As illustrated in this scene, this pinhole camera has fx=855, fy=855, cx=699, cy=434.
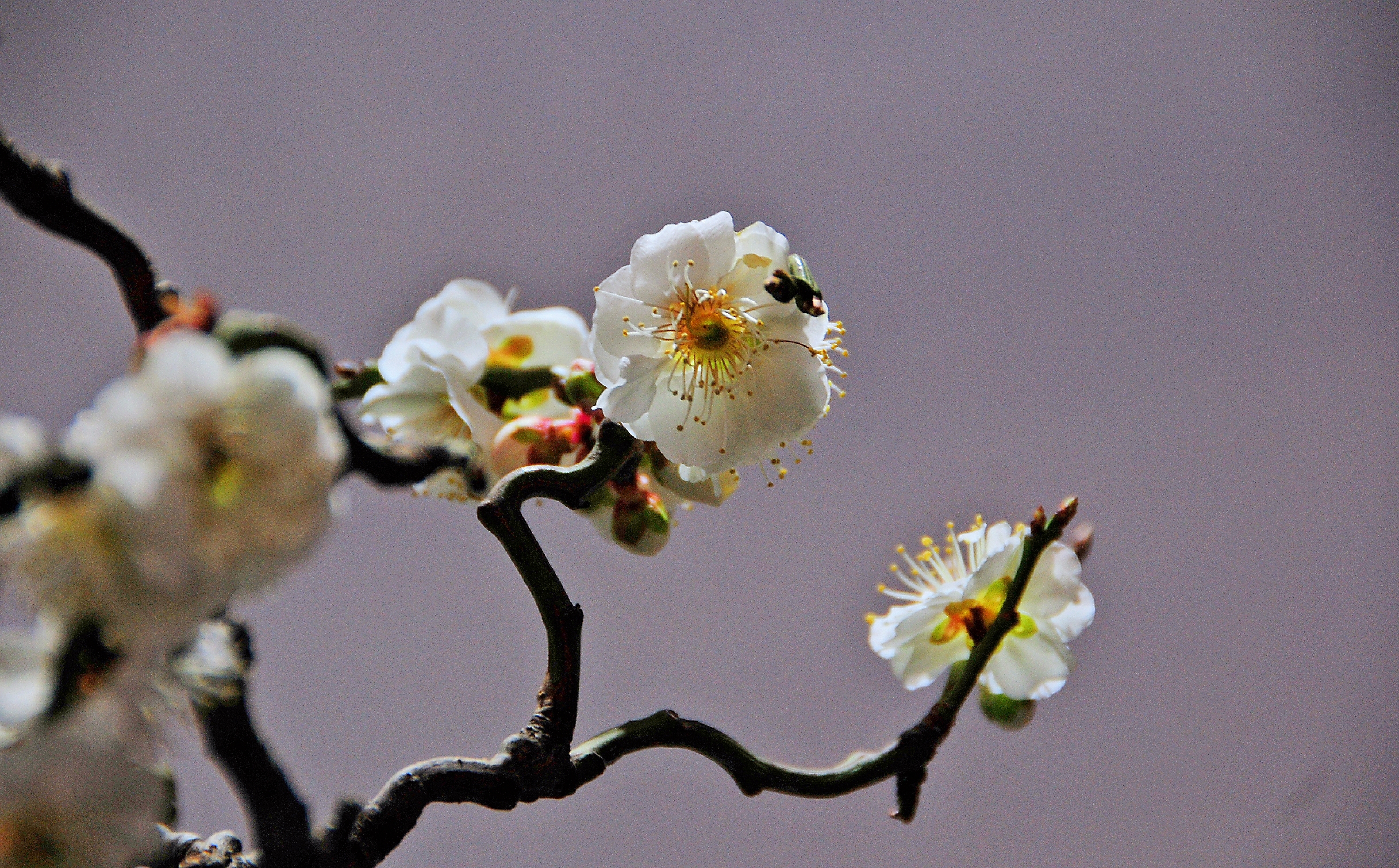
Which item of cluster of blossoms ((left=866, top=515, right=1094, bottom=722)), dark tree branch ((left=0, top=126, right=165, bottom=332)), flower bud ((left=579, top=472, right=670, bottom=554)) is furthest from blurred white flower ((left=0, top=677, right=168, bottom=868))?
cluster of blossoms ((left=866, top=515, right=1094, bottom=722))

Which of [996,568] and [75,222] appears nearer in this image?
[75,222]

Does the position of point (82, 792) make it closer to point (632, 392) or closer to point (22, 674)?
point (22, 674)

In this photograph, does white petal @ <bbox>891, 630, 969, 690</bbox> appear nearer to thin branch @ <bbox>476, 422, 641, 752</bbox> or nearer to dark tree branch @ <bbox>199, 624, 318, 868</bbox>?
thin branch @ <bbox>476, 422, 641, 752</bbox>

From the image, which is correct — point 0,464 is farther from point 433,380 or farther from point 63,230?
point 433,380

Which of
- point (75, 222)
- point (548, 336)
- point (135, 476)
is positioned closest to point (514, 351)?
point (548, 336)

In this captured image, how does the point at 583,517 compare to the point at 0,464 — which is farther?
the point at 583,517

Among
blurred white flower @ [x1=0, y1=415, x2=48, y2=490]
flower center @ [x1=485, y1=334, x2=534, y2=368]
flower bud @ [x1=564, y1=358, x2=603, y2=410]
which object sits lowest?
blurred white flower @ [x1=0, y1=415, x2=48, y2=490]

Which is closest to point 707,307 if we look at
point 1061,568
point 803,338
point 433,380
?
point 803,338
